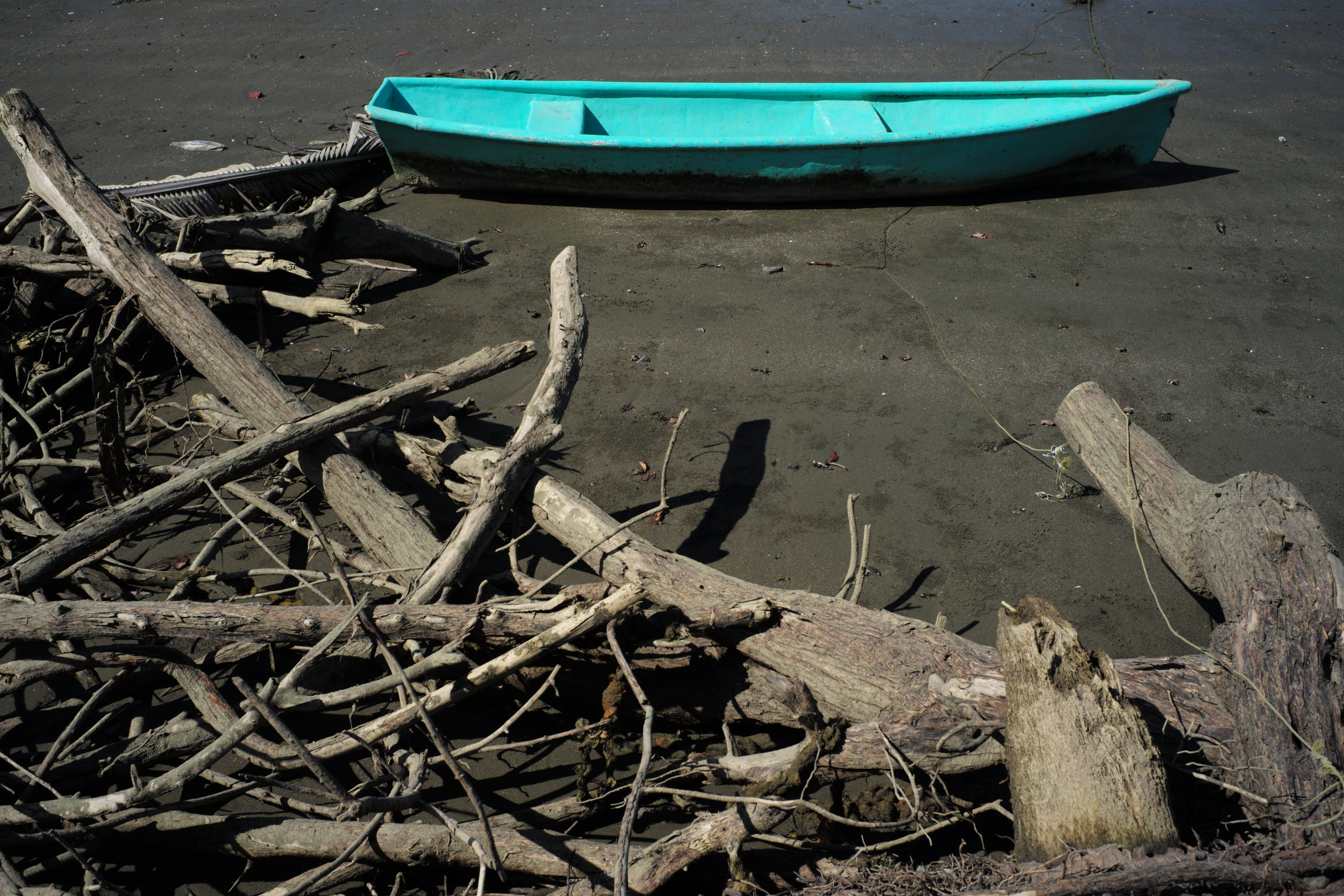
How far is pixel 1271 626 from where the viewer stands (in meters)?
2.32

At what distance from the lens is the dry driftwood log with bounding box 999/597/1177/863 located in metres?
1.91

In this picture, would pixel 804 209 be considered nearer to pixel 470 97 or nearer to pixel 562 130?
pixel 562 130

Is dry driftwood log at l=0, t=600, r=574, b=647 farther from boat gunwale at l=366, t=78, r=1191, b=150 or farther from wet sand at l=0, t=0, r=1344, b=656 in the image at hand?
boat gunwale at l=366, t=78, r=1191, b=150

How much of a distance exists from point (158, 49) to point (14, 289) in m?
7.10

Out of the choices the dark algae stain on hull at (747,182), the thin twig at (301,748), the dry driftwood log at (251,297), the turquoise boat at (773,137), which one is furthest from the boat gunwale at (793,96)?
the thin twig at (301,748)

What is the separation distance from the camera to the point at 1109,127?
21.1 feet

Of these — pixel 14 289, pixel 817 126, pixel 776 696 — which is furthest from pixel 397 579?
pixel 817 126

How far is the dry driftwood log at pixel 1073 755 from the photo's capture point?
6.26ft

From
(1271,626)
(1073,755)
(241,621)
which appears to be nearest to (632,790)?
(1073,755)

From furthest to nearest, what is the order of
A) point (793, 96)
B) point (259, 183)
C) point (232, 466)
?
1. point (793, 96)
2. point (259, 183)
3. point (232, 466)

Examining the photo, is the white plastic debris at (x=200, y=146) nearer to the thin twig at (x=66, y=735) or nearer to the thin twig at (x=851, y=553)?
the thin twig at (x=66, y=735)

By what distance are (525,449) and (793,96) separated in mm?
5519

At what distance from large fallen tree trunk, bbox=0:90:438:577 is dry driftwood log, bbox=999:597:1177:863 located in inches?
79.3

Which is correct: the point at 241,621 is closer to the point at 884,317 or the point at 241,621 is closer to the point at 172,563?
the point at 172,563
